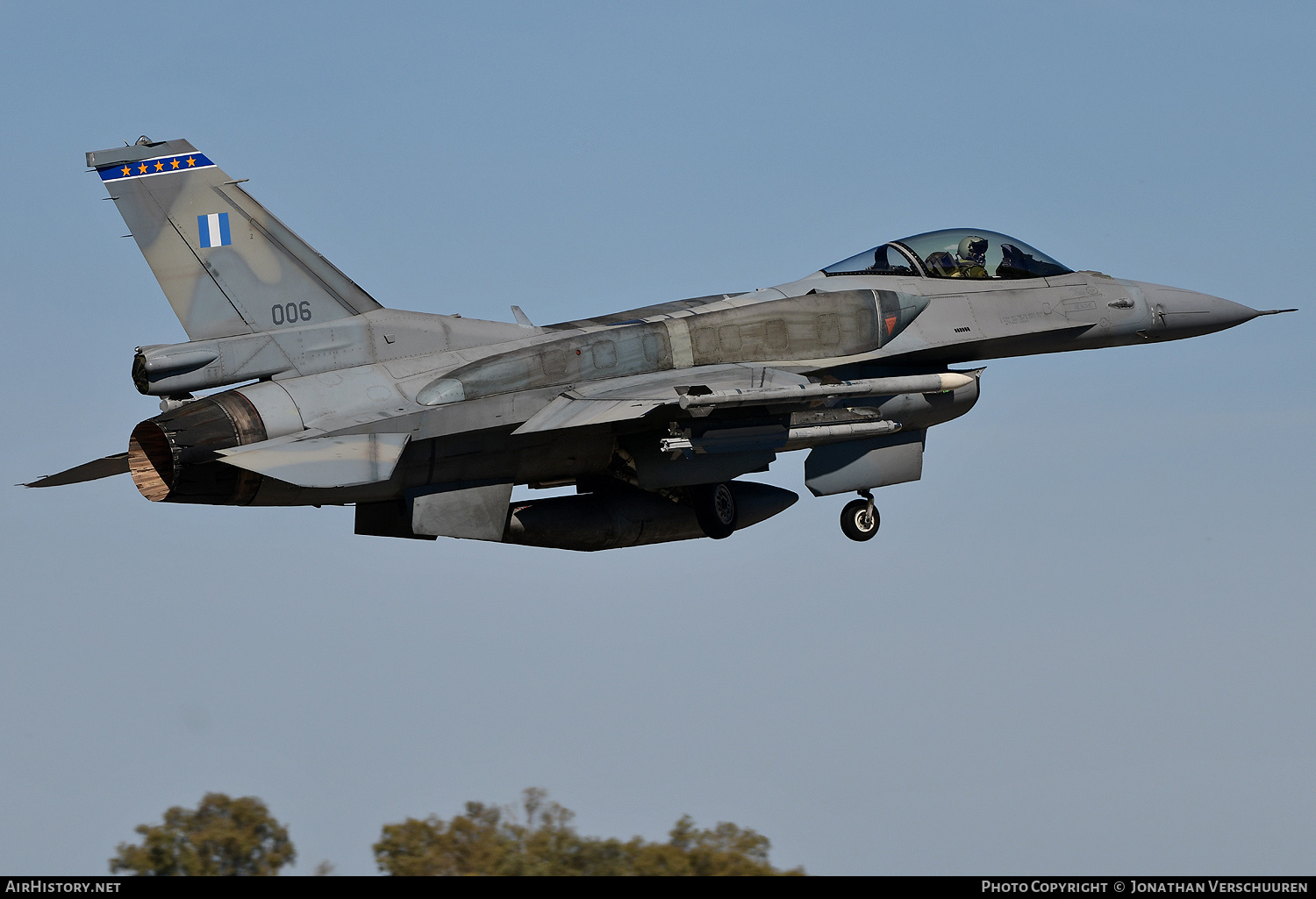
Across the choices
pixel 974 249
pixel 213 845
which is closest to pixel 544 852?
pixel 213 845

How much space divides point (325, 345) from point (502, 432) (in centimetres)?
193

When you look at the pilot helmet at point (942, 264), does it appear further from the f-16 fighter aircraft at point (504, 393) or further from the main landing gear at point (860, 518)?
the main landing gear at point (860, 518)

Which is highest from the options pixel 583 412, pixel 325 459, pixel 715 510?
pixel 715 510

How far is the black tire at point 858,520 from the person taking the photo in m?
18.9

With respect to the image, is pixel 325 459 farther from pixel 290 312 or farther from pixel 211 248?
pixel 211 248

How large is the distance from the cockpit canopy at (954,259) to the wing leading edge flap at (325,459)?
629 centimetres

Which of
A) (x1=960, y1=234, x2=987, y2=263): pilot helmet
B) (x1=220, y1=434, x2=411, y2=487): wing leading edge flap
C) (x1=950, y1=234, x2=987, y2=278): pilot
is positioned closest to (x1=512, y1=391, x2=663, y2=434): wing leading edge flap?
(x1=220, y1=434, x2=411, y2=487): wing leading edge flap

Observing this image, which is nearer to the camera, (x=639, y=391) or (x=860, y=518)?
(x=639, y=391)

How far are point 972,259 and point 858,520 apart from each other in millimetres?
3375

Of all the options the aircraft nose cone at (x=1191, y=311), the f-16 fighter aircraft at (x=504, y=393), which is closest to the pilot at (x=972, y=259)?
the f-16 fighter aircraft at (x=504, y=393)

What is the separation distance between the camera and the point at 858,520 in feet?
61.9

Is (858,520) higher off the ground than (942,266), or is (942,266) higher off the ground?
(942,266)
